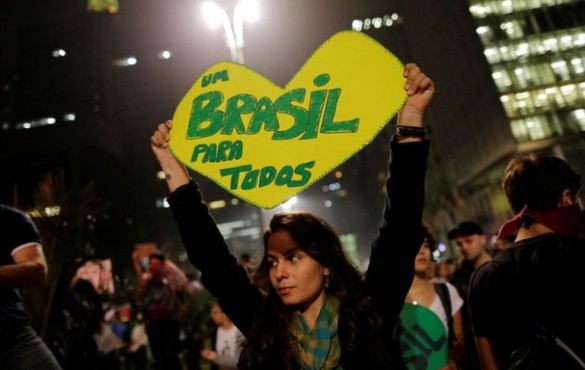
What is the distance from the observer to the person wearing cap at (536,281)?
200 centimetres

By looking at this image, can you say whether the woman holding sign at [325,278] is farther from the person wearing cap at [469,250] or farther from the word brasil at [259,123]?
the person wearing cap at [469,250]

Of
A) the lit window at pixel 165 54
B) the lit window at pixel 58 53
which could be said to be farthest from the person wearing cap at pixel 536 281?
the lit window at pixel 165 54

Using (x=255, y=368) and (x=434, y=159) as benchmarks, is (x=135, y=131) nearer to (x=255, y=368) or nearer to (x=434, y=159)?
(x=434, y=159)

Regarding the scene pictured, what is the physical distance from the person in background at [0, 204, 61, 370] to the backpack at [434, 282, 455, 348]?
105 inches

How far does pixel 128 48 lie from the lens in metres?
72.2

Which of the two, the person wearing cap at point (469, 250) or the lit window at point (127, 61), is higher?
the lit window at point (127, 61)

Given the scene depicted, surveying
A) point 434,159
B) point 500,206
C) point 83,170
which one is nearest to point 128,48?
point 83,170

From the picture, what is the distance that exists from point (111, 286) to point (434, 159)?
77648 mm

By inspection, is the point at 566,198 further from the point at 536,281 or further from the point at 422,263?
the point at 422,263

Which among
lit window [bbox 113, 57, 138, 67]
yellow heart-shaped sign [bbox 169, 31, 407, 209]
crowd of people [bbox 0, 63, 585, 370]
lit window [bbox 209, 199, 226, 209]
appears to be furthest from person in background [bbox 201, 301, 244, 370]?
lit window [bbox 113, 57, 138, 67]

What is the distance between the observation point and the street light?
852 cm

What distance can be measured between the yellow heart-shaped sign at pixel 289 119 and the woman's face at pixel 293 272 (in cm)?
19

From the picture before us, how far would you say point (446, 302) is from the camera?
10.9ft

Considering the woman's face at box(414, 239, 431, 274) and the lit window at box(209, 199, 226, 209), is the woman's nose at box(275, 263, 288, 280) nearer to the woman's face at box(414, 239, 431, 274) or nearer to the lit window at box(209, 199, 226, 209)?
the woman's face at box(414, 239, 431, 274)
